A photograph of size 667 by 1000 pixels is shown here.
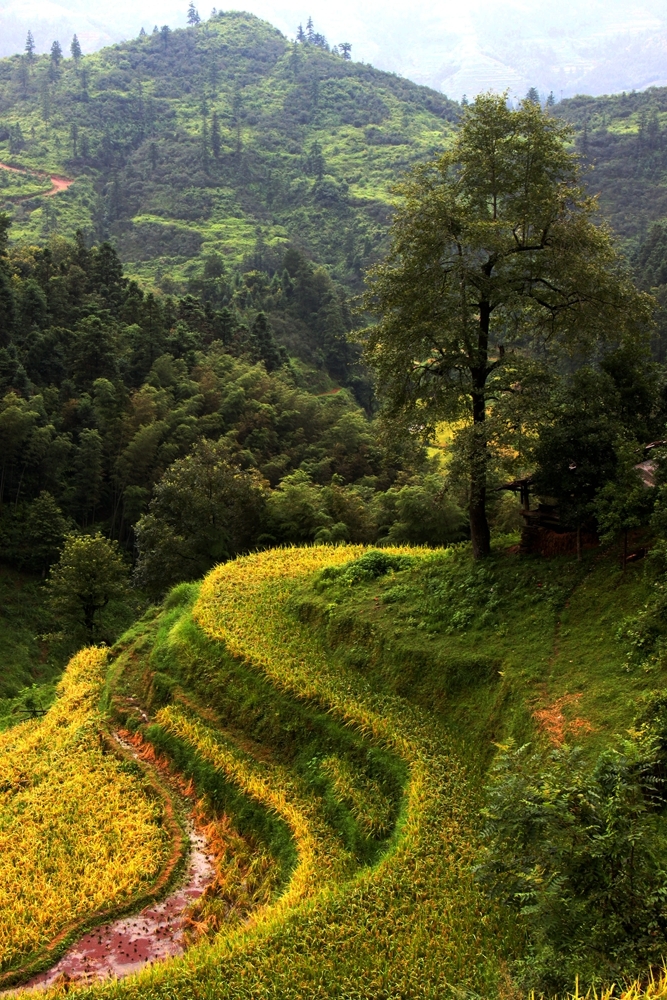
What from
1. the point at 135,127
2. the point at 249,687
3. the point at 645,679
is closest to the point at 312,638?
the point at 249,687

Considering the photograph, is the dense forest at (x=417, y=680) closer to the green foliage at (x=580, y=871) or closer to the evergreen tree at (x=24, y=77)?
the green foliage at (x=580, y=871)

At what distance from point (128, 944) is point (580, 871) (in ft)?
22.5

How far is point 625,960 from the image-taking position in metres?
Result: 6.02

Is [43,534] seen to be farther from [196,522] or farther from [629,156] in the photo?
[629,156]

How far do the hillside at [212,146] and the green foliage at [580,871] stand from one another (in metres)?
68.5

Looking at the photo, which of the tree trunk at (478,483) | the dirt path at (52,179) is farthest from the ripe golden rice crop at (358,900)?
the dirt path at (52,179)

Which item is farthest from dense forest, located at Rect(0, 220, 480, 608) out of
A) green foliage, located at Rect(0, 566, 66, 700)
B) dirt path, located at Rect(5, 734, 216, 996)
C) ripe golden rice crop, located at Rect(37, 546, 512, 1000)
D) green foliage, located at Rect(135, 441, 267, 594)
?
dirt path, located at Rect(5, 734, 216, 996)

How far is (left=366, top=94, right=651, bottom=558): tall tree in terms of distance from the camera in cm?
1395

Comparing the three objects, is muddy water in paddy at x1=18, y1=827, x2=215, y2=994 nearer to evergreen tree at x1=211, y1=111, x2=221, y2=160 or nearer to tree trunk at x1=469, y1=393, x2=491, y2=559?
tree trunk at x1=469, y1=393, x2=491, y2=559

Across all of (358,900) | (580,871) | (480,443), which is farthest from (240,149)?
(580,871)

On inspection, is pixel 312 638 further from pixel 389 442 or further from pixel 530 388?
pixel 530 388

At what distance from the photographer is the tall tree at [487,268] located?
13.9 m

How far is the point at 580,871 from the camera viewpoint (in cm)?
665

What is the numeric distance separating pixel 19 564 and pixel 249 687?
22475 mm
